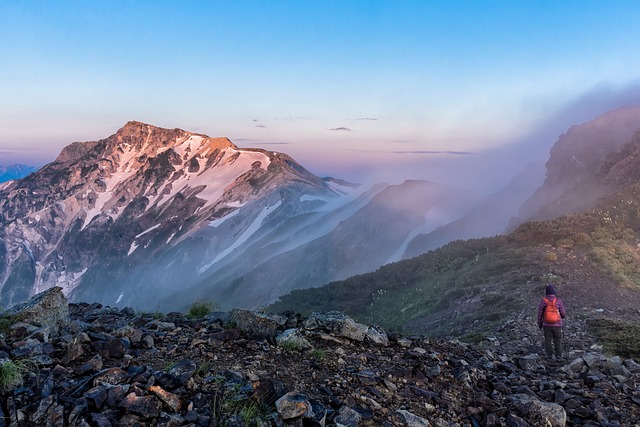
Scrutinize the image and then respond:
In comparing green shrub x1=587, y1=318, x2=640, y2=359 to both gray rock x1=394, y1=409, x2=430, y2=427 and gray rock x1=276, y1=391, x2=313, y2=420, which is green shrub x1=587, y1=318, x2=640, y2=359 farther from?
gray rock x1=276, y1=391, x2=313, y2=420

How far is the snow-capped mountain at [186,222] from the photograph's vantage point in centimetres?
6331

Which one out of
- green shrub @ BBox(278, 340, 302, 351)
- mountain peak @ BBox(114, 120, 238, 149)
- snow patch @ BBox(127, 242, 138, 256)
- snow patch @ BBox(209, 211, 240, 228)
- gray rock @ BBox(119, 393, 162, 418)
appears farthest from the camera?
mountain peak @ BBox(114, 120, 238, 149)

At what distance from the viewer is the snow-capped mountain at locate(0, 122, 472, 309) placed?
208 feet

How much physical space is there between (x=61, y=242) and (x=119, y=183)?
90.1ft

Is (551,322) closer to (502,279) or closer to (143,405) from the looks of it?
(502,279)

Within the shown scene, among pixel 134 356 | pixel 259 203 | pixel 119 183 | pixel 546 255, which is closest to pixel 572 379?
pixel 134 356

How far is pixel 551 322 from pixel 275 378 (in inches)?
339

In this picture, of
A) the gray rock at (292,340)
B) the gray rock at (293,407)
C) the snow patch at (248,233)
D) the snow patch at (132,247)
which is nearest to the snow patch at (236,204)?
the snow patch at (248,233)

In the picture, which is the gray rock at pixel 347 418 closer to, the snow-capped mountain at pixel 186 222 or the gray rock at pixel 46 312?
the gray rock at pixel 46 312

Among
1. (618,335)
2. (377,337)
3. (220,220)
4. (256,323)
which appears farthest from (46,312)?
(220,220)

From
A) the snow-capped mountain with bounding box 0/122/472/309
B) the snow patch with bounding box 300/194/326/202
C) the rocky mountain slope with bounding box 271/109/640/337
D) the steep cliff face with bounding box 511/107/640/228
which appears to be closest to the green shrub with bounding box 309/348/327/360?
the rocky mountain slope with bounding box 271/109/640/337

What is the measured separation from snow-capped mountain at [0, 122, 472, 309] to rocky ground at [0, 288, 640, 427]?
43981 mm

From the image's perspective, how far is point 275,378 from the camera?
21.5 ft

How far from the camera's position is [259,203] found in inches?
4102
